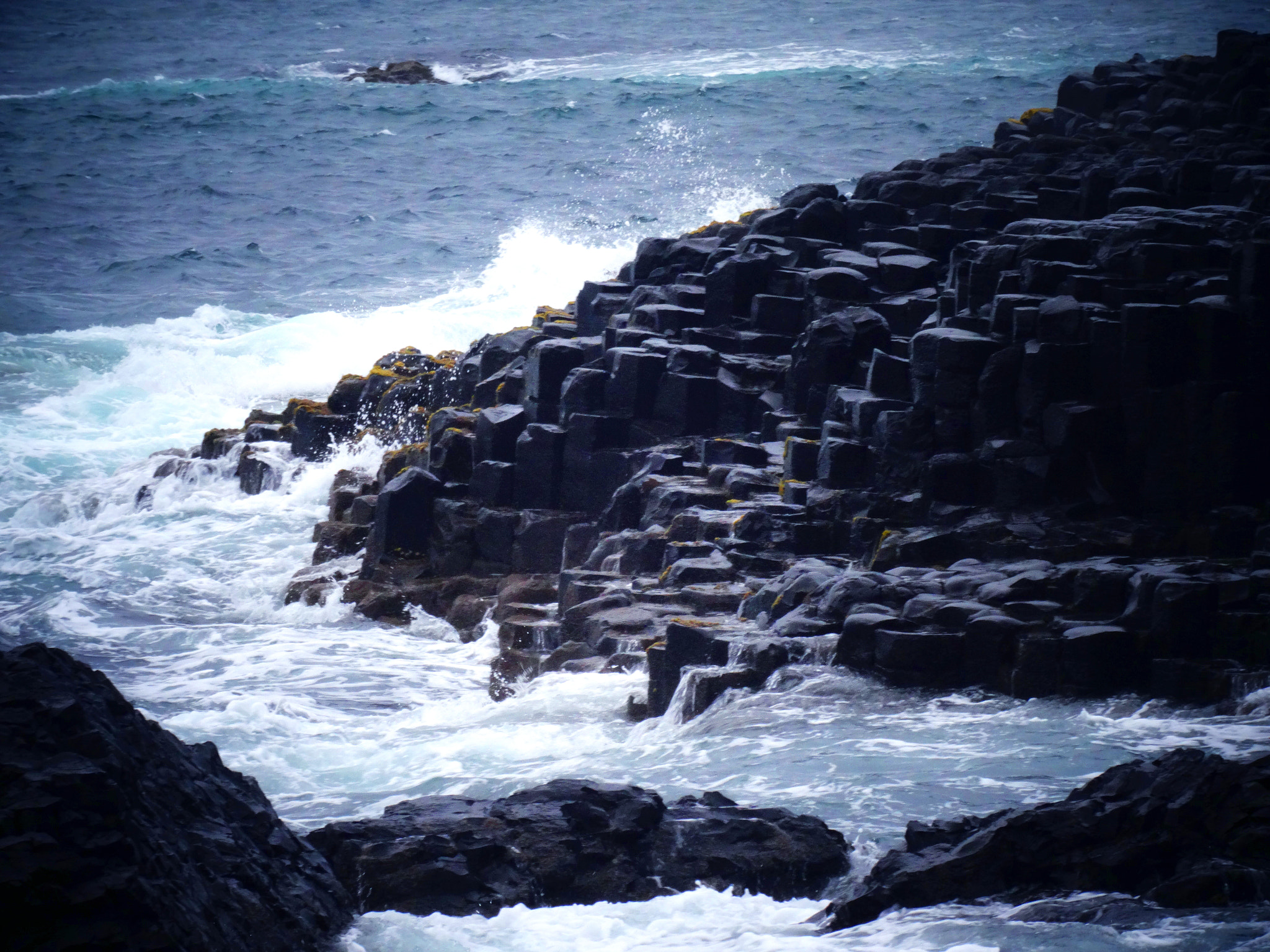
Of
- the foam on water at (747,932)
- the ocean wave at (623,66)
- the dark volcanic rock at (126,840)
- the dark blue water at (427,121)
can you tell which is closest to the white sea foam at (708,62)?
the ocean wave at (623,66)

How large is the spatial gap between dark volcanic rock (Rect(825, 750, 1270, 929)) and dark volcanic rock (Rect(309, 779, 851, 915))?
0.59 meters

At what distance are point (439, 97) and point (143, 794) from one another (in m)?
44.6

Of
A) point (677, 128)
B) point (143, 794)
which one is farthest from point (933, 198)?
point (677, 128)

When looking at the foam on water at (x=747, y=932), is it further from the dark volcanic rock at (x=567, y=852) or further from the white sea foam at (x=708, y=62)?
the white sea foam at (x=708, y=62)

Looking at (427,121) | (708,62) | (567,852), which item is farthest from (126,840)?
(708,62)

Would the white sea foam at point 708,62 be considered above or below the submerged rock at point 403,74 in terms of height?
above

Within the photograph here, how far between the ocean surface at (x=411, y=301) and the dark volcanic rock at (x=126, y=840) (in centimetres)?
48

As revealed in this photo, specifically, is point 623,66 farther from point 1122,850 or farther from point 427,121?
point 1122,850

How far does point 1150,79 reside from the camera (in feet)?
82.8

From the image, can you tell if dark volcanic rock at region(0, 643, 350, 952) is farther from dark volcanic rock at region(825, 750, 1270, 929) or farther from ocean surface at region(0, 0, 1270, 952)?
dark volcanic rock at region(825, 750, 1270, 929)

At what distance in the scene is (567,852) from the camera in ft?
22.8

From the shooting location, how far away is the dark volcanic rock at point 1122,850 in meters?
5.92

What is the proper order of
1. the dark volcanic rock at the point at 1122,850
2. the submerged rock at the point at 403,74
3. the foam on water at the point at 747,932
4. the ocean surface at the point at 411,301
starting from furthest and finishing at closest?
the submerged rock at the point at 403,74 < the ocean surface at the point at 411,301 < the dark volcanic rock at the point at 1122,850 < the foam on water at the point at 747,932

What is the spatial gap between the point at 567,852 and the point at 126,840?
245 centimetres
